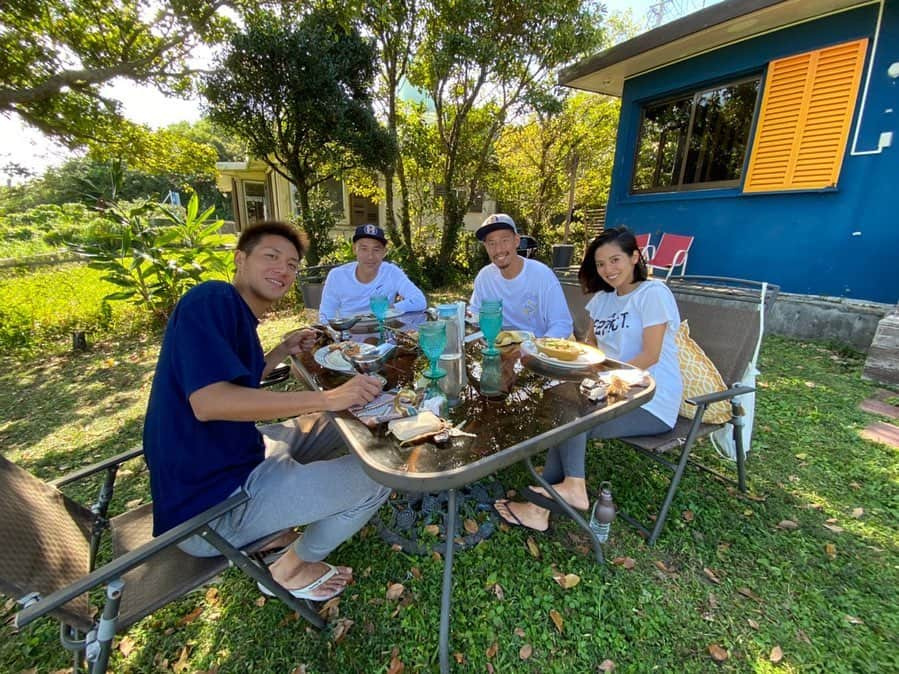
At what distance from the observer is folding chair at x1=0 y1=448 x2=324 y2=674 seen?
103 centimetres

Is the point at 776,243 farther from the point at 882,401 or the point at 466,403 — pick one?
the point at 466,403

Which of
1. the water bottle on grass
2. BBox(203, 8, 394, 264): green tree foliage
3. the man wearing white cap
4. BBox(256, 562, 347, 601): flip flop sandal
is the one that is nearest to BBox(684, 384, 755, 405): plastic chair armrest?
the water bottle on grass

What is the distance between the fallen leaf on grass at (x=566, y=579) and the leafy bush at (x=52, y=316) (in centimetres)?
618

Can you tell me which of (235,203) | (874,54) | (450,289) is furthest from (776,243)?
(235,203)

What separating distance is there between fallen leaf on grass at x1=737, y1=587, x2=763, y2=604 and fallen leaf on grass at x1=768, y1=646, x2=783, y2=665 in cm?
22

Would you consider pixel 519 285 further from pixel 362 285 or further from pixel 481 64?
pixel 481 64

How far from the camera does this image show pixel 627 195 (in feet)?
23.5

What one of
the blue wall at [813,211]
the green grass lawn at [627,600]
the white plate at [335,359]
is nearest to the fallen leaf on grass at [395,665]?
the green grass lawn at [627,600]

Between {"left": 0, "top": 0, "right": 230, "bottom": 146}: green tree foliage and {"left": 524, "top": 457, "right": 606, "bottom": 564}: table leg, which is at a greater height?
{"left": 0, "top": 0, "right": 230, "bottom": 146}: green tree foliage

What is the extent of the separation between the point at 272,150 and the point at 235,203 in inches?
Answer: 502

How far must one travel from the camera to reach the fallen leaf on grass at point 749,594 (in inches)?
69.6

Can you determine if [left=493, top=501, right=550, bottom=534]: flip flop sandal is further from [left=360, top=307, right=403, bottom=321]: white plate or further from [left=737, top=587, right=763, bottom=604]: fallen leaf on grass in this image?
[left=360, top=307, right=403, bottom=321]: white plate

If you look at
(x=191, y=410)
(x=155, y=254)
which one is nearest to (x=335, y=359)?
(x=191, y=410)

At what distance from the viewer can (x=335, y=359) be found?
5.98ft
